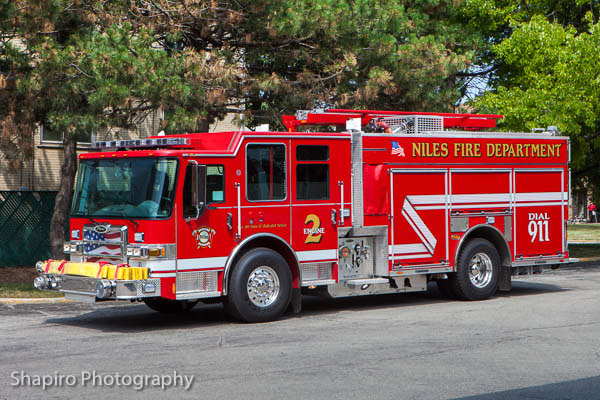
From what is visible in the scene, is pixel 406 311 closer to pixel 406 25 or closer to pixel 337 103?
pixel 337 103

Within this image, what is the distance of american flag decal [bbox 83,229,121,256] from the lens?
11398mm

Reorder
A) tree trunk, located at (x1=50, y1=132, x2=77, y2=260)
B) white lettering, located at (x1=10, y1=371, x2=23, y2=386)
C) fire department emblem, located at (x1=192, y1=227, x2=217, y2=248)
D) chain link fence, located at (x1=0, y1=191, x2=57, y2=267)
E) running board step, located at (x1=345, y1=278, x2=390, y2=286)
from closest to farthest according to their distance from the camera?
white lettering, located at (x1=10, y1=371, x2=23, y2=386)
fire department emblem, located at (x1=192, y1=227, x2=217, y2=248)
running board step, located at (x1=345, y1=278, x2=390, y2=286)
tree trunk, located at (x1=50, y1=132, x2=77, y2=260)
chain link fence, located at (x1=0, y1=191, x2=57, y2=267)

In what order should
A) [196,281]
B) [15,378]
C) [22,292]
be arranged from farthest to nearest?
[22,292] → [196,281] → [15,378]

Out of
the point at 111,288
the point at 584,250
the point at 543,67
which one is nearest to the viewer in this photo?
the point at 111,288

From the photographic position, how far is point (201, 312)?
1356 cm

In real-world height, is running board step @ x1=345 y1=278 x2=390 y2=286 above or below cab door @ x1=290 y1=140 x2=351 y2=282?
below

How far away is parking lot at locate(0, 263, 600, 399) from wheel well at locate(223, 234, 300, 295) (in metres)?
0.65

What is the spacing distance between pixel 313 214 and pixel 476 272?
359cm

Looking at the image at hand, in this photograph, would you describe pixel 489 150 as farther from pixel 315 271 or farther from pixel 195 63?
pixel 195 63

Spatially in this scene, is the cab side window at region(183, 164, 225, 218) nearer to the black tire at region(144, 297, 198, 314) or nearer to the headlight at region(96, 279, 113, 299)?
the headlight at region(96, 279, 113, 299)

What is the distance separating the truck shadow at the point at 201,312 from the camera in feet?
39.6

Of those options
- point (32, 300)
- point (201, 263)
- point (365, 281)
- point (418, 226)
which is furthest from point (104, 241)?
point (418, 226)

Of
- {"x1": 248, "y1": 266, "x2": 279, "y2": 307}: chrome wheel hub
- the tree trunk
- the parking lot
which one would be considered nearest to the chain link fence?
the tree trunk

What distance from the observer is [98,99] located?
14852 mm
